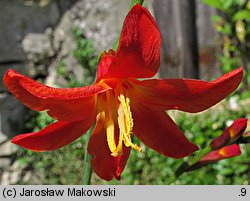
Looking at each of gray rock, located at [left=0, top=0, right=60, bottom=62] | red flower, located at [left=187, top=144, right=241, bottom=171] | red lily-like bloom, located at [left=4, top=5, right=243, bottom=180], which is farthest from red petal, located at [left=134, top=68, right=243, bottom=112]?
gray rock, located at [left=0, top=0, right=60, bottom=62]

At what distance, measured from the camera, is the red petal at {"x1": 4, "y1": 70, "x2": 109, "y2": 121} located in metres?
0.66

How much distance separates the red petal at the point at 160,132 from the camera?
82 centimetres

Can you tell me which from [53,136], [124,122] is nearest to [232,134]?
[124,122]

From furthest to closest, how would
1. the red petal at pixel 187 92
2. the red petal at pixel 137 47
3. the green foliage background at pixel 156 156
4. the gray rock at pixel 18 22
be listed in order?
the gray rock at pixel 18 22
the green foliage background at pixel 156 156
the red petal at pixel 187 92
the red petal at pixel 137 47

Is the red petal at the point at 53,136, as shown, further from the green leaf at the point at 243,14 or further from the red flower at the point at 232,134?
the green leaf at the point at 243,14

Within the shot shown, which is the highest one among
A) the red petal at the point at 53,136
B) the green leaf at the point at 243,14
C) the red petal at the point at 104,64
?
the green leaf at the point at 243,14

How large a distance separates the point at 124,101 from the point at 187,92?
4.4 inches

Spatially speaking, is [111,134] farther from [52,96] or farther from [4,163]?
[4,163]

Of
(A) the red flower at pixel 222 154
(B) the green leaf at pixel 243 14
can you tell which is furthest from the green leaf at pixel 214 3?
(A) the red flower at pixel 222 154

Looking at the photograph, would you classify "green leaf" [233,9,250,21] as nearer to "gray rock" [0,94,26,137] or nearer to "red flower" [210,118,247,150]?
"gray rock" [0,94,26,137]

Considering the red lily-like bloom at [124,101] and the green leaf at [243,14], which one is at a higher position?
the green leaf at [243,14]
